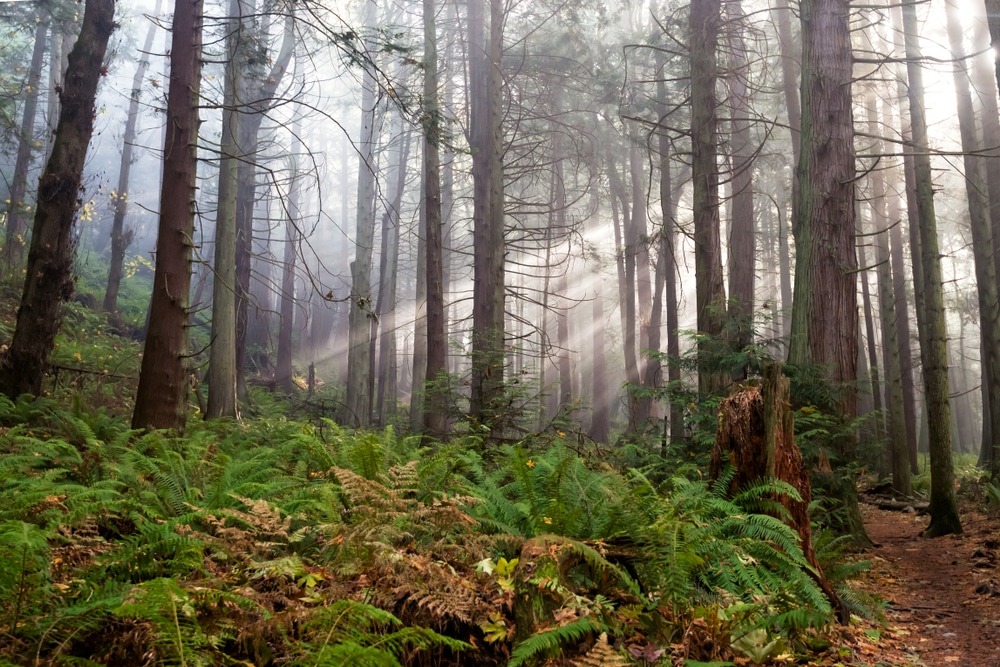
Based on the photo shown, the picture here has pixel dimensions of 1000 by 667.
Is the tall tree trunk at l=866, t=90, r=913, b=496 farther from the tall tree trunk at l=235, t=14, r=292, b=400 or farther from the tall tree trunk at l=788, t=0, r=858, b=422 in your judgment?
the tall tree trunk at l=235, t=14, r=292, b=400

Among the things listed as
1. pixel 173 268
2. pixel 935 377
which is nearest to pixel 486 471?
pixel 173 268

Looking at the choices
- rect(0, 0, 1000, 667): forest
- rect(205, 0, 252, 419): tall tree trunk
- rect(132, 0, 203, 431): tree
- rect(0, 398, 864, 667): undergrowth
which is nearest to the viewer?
rect(0, 398, 864, 667): undergrowth

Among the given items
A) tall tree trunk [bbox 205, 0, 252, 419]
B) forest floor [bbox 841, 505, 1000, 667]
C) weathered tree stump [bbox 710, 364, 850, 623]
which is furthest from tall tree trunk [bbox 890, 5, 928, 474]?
tall tree trunk [bbox 205, 0, 252, 419]

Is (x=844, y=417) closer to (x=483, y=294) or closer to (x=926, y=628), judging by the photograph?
(x=926, y=628)

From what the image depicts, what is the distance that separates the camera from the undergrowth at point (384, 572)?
2451 mm

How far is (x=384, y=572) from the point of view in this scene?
3092mm

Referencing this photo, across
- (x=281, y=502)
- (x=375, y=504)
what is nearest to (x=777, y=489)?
(x=375, y=504)

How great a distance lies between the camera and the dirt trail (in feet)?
13.8

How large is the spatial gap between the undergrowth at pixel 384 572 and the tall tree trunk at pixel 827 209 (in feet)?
13.3

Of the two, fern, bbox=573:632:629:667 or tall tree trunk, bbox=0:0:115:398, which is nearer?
fern, bbox=573:632:629:667

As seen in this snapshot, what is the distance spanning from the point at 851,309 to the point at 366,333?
459 inches

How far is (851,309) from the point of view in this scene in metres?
8.05

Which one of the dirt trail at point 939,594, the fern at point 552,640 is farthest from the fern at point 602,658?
the dirt trail at point 939,594

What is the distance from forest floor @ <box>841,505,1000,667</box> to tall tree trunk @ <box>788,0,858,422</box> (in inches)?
86.8
